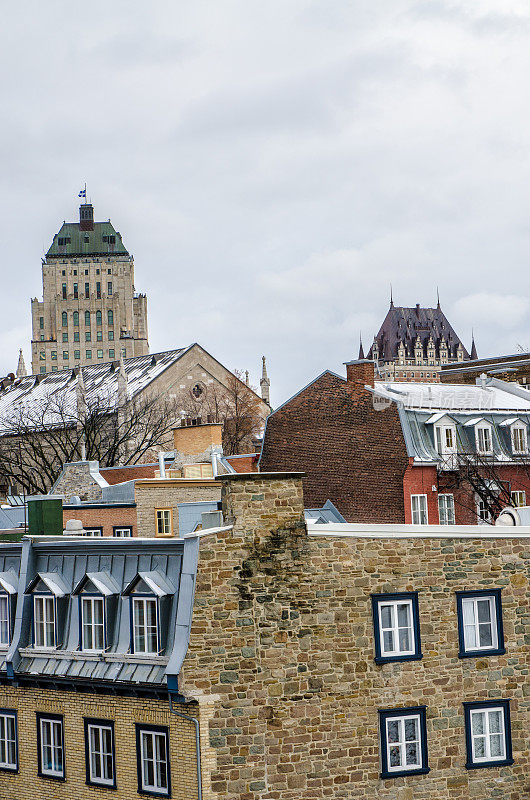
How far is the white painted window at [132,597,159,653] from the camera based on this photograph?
2106 centimetres

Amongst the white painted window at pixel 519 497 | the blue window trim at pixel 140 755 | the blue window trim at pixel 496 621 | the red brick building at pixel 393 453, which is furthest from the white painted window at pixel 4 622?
the white painted window at pixel 519 497

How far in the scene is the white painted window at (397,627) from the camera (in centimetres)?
2198

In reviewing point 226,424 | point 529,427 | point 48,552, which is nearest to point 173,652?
point 48,552

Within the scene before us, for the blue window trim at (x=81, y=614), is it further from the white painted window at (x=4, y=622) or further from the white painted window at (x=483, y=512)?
the white painted window at (x=483, y=512)

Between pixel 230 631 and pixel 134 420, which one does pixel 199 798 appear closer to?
pixel 230 631

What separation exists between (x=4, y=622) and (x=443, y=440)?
83.2 feet

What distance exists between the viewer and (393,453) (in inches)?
1732

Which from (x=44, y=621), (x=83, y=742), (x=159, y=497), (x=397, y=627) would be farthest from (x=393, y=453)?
(x=83, y=742)

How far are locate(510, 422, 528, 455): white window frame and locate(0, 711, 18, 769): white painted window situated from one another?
28.6m

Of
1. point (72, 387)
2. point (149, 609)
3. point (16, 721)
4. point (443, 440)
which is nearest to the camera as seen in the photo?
point (149, 609)

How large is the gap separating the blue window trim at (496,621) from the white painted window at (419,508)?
20.3m

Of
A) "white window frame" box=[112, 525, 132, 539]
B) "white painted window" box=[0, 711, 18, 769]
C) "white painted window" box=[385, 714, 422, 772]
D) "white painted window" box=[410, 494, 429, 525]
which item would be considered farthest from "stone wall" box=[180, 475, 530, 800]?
"white painted window" box=[410, 494, 429, 525]

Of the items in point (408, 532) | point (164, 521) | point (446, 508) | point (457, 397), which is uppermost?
point (457, 397)

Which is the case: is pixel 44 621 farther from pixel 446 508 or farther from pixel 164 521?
pixel 446 508
